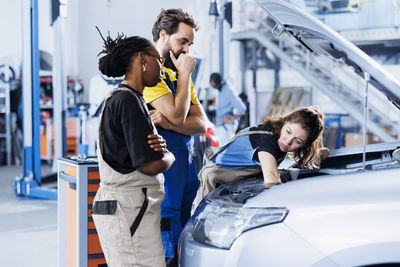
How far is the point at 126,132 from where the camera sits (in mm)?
1771

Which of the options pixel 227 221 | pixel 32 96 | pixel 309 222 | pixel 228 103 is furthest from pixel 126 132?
pixel 228 103

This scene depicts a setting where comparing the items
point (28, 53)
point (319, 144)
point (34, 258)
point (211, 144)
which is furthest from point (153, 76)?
point (28, 53)

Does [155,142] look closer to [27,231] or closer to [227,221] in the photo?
[227,221]

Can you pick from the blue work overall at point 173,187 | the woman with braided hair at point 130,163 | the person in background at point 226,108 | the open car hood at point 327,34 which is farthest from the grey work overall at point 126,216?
the person in background at point 226,108

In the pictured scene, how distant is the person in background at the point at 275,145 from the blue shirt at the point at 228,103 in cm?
508

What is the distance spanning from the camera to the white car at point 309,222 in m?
1.52

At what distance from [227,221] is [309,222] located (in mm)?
294

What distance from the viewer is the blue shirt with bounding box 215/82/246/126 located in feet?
24.7

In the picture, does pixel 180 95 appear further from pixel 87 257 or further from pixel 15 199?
pixel 15 199

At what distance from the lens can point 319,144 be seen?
2.51m

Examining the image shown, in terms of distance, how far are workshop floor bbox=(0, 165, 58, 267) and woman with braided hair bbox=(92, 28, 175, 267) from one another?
2.18 m

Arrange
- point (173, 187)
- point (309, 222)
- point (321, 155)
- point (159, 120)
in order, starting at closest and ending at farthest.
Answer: point (309, 222) → point (159, 120) → point (173, 187) → point (321, 155)

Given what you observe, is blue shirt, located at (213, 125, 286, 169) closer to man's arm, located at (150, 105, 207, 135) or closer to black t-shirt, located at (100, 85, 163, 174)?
man's arm, located at (150, 105, 207, 135)

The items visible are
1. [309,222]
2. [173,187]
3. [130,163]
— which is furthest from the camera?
[173,187]
